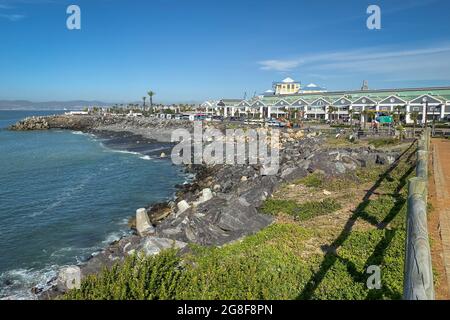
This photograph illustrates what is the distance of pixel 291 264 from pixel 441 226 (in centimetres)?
481

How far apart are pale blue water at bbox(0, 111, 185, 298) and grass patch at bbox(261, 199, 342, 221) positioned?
9.16 m

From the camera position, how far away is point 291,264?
33.1 ft

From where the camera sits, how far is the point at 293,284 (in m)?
8.95

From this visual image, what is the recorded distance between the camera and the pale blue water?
1706cm

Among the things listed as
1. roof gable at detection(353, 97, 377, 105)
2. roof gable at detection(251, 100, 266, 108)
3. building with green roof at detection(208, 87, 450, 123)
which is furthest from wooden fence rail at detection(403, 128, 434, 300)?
roof gable at detection(251, 100, 266, 108)

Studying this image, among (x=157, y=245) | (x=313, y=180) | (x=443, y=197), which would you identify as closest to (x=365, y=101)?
(x=313, y=180)

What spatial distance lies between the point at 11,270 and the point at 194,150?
36266 mm

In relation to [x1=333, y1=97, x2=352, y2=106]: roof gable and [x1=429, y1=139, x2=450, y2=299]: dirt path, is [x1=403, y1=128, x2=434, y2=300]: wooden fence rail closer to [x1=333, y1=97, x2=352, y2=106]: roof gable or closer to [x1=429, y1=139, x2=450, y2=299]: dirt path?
[x1=429, y1=139, x2=450, y2=299]: dirt path

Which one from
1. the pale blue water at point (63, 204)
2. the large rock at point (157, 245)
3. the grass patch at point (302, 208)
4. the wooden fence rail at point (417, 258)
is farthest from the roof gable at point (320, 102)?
the wooden fence rail at point (417, 258)

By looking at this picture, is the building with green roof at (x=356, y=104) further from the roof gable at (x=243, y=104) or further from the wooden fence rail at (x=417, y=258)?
the wooden fence rail at (x=417, y=258)

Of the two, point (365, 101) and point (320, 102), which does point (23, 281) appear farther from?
point (320, 102)

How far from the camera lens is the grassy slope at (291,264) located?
8.00 m

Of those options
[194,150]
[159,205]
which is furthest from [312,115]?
[159,205]
